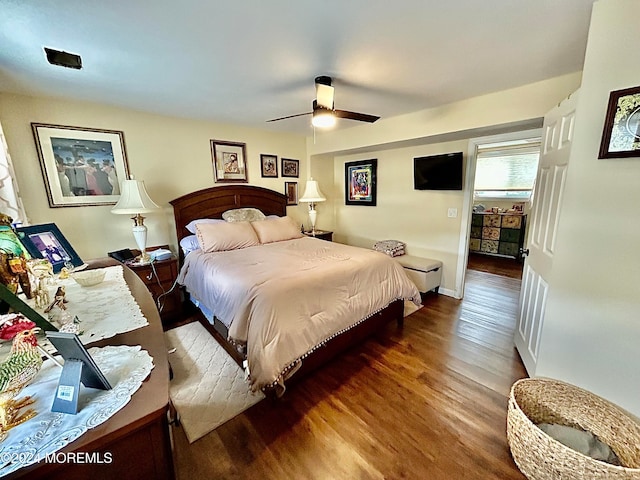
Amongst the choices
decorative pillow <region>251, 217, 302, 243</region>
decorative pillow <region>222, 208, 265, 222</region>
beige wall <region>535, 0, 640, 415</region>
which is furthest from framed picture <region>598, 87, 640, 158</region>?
decorative pillow <region>222, 208, 265, 222</region>

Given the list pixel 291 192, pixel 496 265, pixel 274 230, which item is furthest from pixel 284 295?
pixel 496 265

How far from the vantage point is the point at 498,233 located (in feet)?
18.2

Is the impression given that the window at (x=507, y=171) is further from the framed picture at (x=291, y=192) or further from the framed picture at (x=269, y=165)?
the framed picture at (x=269, y=165)

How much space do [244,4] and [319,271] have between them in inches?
66.9

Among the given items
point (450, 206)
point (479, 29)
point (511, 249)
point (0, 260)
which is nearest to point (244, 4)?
Result: point (479, 29)

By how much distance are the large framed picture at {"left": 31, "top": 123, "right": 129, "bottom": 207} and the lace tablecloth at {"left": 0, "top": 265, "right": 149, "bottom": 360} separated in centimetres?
151

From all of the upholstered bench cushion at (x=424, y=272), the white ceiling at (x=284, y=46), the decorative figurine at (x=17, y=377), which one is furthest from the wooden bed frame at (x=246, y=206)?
the decorative figurine at (x=17, y=377)

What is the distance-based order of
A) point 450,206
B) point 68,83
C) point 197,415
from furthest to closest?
point 450,206 < point 68,83 < point 197,415

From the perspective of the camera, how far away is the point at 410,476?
4.54ft

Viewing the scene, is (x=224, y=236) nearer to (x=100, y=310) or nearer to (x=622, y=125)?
(x=100, y=310)

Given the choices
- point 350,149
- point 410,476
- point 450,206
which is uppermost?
point 350,149

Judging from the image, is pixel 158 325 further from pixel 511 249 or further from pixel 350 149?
pixel 511 249

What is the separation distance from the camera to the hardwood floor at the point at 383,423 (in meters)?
1.43

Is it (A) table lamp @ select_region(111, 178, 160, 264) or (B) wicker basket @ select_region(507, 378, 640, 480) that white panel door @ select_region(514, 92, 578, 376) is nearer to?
(B) wicker basket @ select_region(507, 378, 640, 480)
